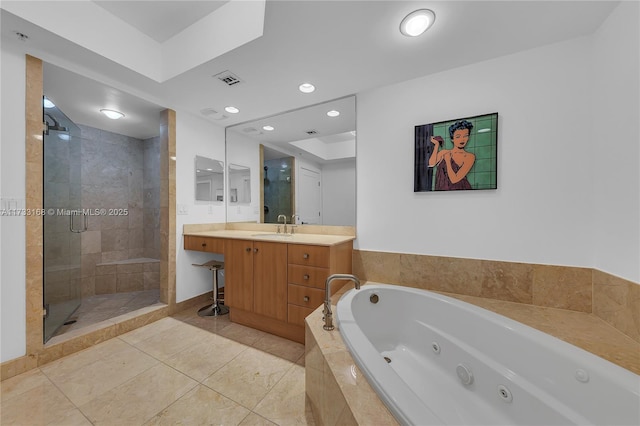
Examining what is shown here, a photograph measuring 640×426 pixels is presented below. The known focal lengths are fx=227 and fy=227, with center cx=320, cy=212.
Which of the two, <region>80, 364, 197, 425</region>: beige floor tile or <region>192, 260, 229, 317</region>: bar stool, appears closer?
<region>80, 364, 197, 425</region>: beige floor tile

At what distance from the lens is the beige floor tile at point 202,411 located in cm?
118

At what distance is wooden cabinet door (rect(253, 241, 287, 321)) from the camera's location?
1880 millimetres

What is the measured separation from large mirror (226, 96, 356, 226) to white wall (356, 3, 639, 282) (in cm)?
32

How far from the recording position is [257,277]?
2012 mm

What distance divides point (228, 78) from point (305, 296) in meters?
1.85

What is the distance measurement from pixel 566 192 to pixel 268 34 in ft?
6.90

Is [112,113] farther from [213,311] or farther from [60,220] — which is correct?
[213,311]

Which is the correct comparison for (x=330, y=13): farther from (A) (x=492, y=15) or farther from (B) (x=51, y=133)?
(B) (x=51, y=133)

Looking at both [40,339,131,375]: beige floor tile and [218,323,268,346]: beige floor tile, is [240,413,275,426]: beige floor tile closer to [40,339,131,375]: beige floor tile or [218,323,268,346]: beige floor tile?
[218,323,268,346]: beige floor tile

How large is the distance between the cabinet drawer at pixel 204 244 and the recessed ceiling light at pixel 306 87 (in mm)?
1603

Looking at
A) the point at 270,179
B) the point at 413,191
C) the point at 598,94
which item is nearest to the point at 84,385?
the point at 270,179

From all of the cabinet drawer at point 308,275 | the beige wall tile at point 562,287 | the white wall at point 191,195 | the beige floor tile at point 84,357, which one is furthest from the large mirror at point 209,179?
the beige wall tile at point 562,287

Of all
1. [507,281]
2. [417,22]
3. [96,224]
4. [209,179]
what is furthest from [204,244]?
[507,281]

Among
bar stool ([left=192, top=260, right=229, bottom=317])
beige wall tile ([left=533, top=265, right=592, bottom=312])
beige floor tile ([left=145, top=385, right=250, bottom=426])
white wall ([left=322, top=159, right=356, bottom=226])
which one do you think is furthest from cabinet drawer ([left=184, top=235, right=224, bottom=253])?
beige wall tile ([left=533, top=265, right=592, bottom=312])
